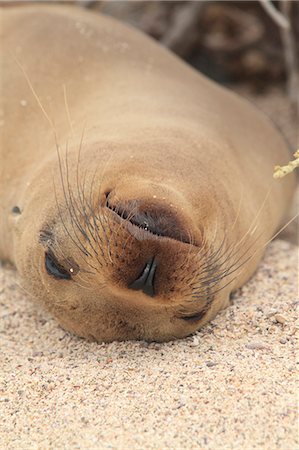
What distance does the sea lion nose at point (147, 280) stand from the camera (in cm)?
232

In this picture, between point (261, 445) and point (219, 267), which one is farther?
point (219, 267)

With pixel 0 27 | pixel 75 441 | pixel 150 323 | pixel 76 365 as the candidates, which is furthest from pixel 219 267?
pixel 0 27

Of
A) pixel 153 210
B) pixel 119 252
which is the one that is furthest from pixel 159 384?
pixel 153 210

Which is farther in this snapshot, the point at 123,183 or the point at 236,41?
the point at 236,41

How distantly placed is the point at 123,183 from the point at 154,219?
271 millimetres

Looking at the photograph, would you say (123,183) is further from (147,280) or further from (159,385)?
(159,385)

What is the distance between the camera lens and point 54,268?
2744 millimetres

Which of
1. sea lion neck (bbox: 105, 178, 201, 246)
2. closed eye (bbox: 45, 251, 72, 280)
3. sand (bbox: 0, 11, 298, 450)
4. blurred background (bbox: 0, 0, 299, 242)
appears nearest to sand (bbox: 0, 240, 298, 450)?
sand (bbox: 0, 11, 298, 450)

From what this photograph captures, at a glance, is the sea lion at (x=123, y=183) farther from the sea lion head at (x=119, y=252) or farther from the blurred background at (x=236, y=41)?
the blurred background at (x=236, y=41)

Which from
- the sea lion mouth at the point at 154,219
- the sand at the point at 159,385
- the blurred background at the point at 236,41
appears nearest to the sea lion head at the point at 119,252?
the sea lion mouth at the point at 154,219

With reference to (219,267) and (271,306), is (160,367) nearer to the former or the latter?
(219,267)

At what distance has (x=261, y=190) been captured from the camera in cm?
347

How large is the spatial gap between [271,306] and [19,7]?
8.74ft

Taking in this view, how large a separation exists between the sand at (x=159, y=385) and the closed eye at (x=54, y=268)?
34cm
